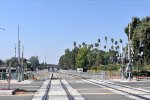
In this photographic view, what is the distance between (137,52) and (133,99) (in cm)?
6165

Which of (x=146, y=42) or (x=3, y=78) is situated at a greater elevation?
(x=146, y=42)

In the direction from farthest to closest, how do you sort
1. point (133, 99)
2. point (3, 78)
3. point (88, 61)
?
point (88, 61) < point (3, 78) < point (133, 99)

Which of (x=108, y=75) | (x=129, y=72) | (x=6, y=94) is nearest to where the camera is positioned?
(x=6, y=94)

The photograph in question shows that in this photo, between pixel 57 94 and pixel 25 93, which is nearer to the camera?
pixel 57 94

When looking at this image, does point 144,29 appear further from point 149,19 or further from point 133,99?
point 133,99

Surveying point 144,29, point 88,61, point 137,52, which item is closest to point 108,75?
point 137,52

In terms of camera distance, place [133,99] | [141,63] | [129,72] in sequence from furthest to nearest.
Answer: [141,63] → [129,72] → [133,99]

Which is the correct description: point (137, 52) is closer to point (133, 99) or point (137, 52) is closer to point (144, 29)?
point (144, 29)

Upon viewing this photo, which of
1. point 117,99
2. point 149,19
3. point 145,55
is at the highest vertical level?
point 149,19

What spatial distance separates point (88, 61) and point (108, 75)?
98504mm

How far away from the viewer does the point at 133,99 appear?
25.7m

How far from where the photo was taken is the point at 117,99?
25922 mm

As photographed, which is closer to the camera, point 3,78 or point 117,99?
point 117,99

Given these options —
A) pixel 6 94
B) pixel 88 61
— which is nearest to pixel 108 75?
pixel 6 94
